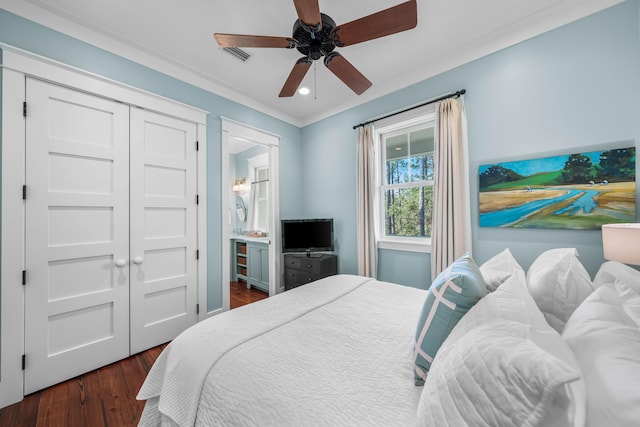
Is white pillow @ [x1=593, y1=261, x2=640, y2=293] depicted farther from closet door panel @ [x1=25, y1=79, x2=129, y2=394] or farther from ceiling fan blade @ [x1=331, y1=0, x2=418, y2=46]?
closet door panel @ [x1=25, y1=79, x2=129, y2=394]

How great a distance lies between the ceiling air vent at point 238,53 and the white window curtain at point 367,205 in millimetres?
1582

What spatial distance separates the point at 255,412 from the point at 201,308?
7.57ft

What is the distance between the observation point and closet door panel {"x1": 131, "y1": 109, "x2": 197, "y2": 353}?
Answer: 234 cm

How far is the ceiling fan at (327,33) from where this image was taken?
1473 millimetres

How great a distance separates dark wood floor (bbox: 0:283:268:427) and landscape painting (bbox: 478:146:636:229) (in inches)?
126

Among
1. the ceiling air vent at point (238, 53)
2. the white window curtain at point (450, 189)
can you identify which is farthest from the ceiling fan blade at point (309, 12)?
the white window curtain at point (450, 189)

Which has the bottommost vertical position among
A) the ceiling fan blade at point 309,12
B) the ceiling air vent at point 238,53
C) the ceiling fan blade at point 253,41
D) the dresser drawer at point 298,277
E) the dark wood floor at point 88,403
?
the dark wood floor at point 88,403

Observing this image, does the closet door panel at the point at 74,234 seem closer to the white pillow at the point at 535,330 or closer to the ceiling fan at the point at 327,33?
the ceiling fan at the point at 327,33

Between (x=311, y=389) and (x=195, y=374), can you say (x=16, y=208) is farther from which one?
(x=311, y=389)

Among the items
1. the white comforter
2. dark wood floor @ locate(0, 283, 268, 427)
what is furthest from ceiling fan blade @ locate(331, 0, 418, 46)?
dark wood floor @ locate(0, 283, 268, 427)

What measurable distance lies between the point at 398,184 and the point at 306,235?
4.72 ft

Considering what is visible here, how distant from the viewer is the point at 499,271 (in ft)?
4.13

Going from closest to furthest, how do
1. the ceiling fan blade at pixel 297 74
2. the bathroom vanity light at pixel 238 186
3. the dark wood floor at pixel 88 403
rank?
1. the dark wood floor at pixel 88 403
2. the ceiling fan blade at pixel 297 74
3. the bathroom vanity light at pixel 238 186

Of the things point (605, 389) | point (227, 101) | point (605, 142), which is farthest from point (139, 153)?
point (605, 142)
